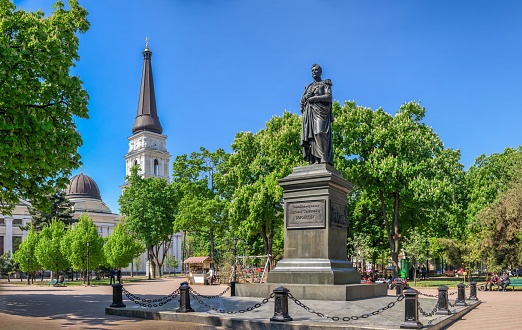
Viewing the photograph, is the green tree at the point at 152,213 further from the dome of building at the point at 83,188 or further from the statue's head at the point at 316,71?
the statue's head at the point at 316,71

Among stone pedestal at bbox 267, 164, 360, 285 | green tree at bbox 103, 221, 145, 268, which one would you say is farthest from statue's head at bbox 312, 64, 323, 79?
green tree at bbox 103, 221, 145, 268

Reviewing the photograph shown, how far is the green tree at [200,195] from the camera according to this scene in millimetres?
47500

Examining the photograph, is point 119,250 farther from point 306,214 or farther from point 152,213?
point 306,214

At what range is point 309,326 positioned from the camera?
11.1 meters

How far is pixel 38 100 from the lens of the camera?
1833cm

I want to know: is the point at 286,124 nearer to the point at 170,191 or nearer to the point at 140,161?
the point at 170,191

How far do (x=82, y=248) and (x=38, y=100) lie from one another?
35867 mm

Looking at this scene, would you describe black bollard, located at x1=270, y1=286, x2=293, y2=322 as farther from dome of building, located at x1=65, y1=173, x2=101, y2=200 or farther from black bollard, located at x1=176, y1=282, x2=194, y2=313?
dome of building, located at x1=65, y1=173, x2=101, y2=200

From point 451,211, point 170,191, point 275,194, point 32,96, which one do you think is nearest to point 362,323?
point 32,96

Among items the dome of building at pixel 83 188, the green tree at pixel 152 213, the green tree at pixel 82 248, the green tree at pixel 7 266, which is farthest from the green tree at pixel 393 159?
the dome of building at pixel 83 188

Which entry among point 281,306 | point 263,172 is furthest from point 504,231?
point 281,306

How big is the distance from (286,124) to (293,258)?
915 inches

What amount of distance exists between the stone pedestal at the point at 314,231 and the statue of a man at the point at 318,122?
0.70m

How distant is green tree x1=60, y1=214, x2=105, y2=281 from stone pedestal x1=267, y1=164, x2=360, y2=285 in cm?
3907
